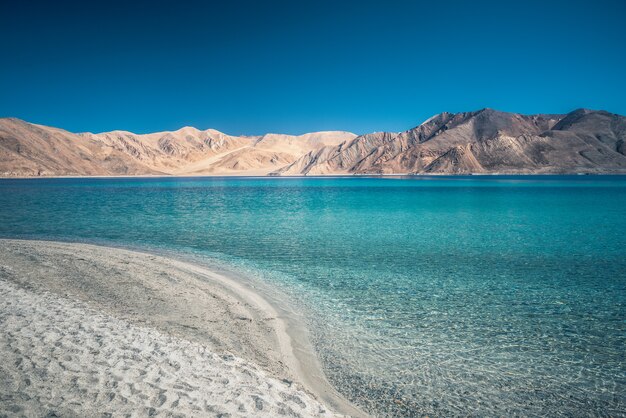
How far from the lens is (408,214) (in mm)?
31406

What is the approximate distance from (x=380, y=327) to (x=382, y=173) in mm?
168031

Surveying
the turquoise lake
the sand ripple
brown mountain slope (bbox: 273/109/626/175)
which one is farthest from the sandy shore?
brown mountain slope (bbox: 273/109/626/175)

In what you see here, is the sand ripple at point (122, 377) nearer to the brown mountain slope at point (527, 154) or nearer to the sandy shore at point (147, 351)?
the sandy shore at point (147, 351)

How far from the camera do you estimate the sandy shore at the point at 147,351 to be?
4.85m

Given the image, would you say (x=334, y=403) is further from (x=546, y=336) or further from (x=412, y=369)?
(x=546, y=336)

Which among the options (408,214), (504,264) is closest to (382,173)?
(408,214)

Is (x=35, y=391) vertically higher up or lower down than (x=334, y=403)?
higher up

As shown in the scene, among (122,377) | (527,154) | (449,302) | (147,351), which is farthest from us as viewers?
(527,154)

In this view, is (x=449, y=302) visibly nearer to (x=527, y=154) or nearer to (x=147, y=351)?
(x=147, y=351)

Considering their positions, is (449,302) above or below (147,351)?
below

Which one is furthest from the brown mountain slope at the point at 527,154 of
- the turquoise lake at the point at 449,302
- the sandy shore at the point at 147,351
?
the sandy shore at the point at 147,351

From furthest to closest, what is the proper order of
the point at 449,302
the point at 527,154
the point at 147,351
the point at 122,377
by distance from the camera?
the point at 527,154
the point at 449,302
the point at 147,351
the point at 122,377

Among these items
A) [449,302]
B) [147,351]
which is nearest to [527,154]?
[449,302]

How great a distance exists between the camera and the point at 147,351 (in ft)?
20.7
